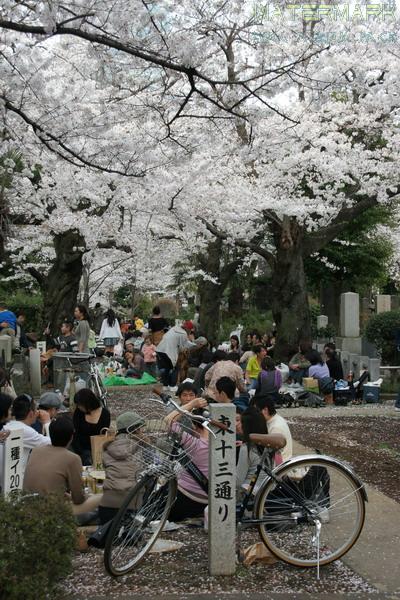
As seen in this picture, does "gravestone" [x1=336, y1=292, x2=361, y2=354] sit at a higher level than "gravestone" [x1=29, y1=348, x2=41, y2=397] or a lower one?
higher

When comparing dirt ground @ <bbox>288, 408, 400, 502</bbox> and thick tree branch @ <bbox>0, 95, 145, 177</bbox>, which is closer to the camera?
thick tree branch @ <bbox>0, 95, 145, 177</bbox>

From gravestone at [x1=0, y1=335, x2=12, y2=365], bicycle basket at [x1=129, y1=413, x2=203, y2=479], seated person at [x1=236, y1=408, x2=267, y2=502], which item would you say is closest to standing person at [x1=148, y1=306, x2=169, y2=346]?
gravestone at [x1=0, y1=335, x2=12, y2=365]

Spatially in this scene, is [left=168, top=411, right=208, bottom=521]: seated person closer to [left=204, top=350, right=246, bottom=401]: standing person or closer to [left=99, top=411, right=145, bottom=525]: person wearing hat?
[left=99, top=411, right=145, bottom=525]: person wearing hat

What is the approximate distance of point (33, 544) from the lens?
12.6 ft

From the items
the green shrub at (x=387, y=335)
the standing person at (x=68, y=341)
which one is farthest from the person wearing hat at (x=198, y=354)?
the green shrub at (x=387, y=335)

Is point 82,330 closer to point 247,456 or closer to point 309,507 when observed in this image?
point 247,456

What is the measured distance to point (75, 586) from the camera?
4699 mm

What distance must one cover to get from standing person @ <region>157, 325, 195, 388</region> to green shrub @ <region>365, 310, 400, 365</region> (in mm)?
5336

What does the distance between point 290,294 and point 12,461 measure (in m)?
14.4

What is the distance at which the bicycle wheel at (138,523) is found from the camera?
4633mm

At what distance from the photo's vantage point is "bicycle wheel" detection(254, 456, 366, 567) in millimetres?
5004

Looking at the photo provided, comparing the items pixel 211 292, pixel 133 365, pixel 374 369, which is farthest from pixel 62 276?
pixel 211 292

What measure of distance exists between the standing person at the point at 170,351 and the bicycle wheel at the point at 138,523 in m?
8.94

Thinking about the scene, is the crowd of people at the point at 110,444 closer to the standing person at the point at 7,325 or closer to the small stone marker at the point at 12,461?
the small stone marker at the point at 12,461
